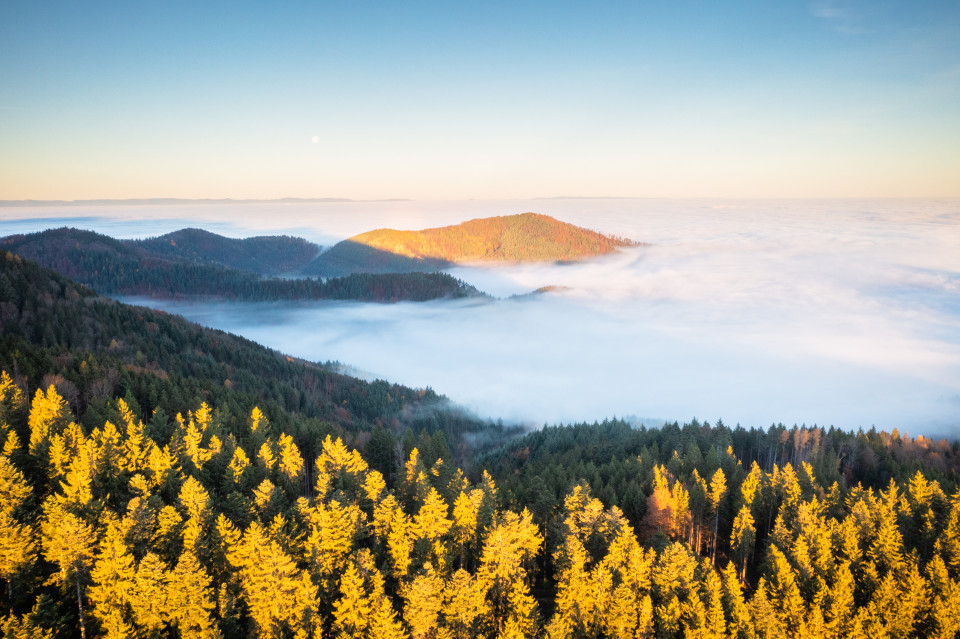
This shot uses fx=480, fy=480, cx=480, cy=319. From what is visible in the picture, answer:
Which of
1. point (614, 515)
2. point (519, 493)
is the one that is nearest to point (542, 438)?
point (519, 493)

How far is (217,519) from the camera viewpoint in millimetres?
36844

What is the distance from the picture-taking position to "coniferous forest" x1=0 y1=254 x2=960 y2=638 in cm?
3306

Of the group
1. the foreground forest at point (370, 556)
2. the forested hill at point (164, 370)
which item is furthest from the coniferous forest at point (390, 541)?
the forested hill at point (164, 370)

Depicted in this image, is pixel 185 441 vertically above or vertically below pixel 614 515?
above

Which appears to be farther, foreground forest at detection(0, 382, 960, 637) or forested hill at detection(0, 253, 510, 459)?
forested hill at detection(0, 253, 510, 459)

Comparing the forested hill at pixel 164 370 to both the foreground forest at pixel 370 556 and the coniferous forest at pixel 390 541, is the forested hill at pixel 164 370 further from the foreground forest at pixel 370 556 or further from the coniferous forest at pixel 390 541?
the foreground forest at pixel 370 556

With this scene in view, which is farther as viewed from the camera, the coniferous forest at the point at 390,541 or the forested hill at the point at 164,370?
the forested hill at the point at 164,370

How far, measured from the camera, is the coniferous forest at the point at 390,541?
33062mm

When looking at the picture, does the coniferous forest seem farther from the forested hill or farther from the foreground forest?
the forested hill

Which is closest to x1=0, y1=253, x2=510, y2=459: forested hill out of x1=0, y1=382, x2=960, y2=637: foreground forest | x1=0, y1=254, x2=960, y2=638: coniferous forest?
x1=0, y1=254, x2=960, y2=638: coniferous forest

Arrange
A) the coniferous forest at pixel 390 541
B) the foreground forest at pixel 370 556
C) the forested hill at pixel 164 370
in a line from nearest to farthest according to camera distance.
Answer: the foreground forest at pixel 370 556 → the coniferous forest at pixel 390 541 → the forested hill at pixel 164 370

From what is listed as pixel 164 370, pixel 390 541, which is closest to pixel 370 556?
pixel 390 541

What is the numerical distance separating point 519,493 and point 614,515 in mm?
15453

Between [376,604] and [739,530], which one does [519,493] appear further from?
[376,604]
